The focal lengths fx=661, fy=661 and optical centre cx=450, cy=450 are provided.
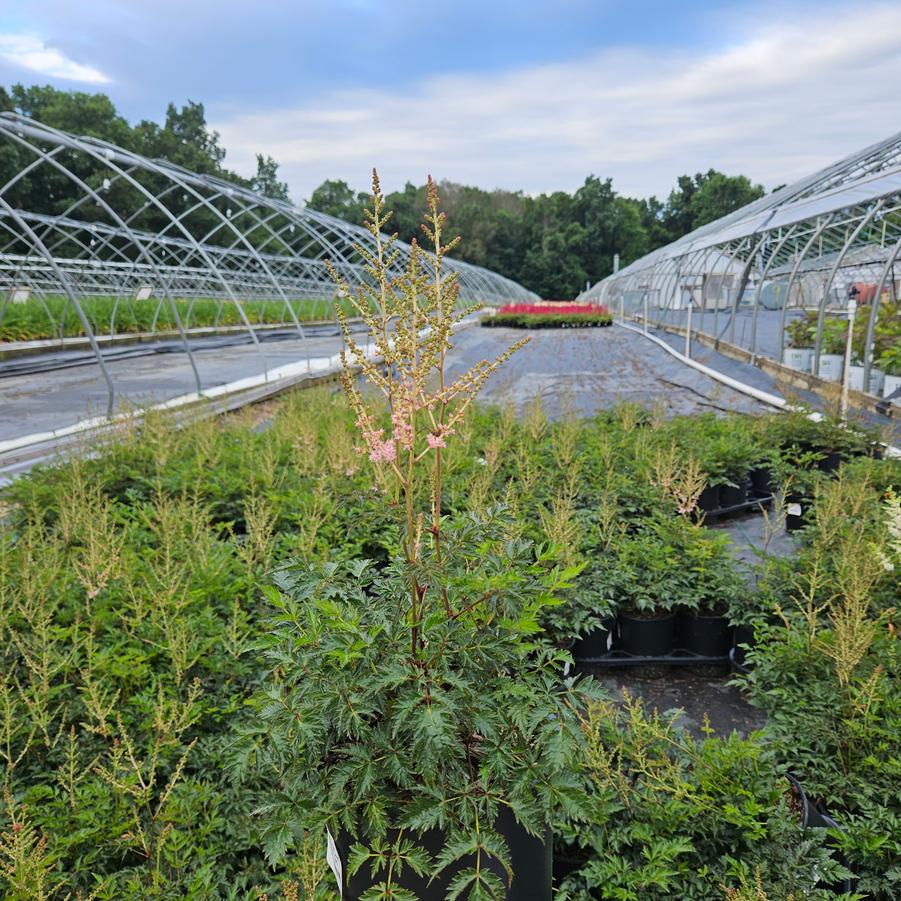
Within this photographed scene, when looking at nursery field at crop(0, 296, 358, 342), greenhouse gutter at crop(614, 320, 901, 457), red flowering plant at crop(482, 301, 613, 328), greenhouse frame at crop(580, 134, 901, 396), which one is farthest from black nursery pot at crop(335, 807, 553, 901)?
red flowering plant at crop(482, 301, 613, 328)

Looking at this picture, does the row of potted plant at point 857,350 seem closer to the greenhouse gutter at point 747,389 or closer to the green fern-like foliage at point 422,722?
the greenhouse gutter at point 747,389

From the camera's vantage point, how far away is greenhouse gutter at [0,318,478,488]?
6.52m

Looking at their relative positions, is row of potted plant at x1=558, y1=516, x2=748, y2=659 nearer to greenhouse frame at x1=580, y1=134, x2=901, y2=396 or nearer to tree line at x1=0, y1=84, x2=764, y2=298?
greenhouse frame at x1=580, y1=134, x2=901, y2=396

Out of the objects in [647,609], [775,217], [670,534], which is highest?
[775,217]

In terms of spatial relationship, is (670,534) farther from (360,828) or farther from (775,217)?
(775,217)

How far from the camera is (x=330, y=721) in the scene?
160 centimetres

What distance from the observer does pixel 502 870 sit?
1765 millimetres

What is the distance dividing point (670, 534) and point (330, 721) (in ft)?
9.75

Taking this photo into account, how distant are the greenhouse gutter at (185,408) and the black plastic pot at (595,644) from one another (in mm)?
4361

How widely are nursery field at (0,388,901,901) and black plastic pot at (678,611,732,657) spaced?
10 cm

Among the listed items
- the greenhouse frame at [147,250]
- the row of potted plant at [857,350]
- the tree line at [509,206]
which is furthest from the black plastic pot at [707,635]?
the tree line at [509,206]

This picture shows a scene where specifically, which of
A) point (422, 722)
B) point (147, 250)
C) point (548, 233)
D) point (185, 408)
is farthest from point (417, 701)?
point (548, 233)

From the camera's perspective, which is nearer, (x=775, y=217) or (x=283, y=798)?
(x=283, y=798)

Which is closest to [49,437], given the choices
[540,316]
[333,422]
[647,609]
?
[333,422]
